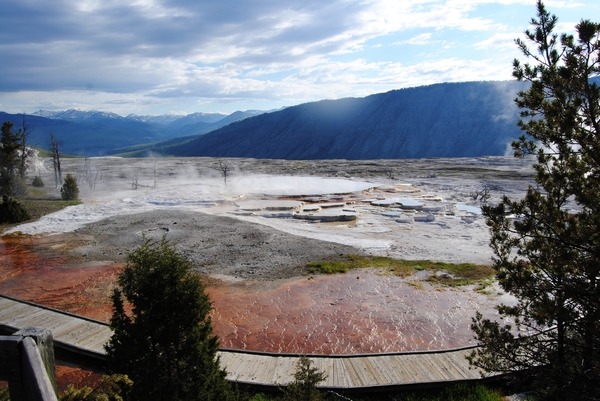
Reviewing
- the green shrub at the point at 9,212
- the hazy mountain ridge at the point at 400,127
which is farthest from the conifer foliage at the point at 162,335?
the hazy mountain ridge at the point at 400,127

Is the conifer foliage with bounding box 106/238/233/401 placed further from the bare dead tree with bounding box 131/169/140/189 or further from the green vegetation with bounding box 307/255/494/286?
the bare dead tree with bounding box 131/169/140/189

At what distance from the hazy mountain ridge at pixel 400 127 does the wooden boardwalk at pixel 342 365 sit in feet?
337

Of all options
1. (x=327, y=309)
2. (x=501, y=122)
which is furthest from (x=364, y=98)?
(x=327, y=309)

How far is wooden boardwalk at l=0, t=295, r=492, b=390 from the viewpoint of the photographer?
7.57m

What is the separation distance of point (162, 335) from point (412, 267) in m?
12.5

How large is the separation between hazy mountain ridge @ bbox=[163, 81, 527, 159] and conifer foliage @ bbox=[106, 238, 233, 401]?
350 feet

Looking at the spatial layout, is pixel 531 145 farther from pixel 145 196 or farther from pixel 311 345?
pixel 145 196

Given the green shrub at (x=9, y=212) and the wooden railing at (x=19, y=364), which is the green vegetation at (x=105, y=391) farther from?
the green shrub at (x=9, y=212)

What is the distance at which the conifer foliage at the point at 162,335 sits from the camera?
4.89m

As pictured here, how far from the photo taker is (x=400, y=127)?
116125mm

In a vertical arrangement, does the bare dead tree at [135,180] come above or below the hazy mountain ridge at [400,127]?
below

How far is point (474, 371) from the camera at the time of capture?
25.7ft

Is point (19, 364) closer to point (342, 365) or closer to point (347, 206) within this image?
point (342, 365)

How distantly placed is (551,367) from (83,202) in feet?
104
